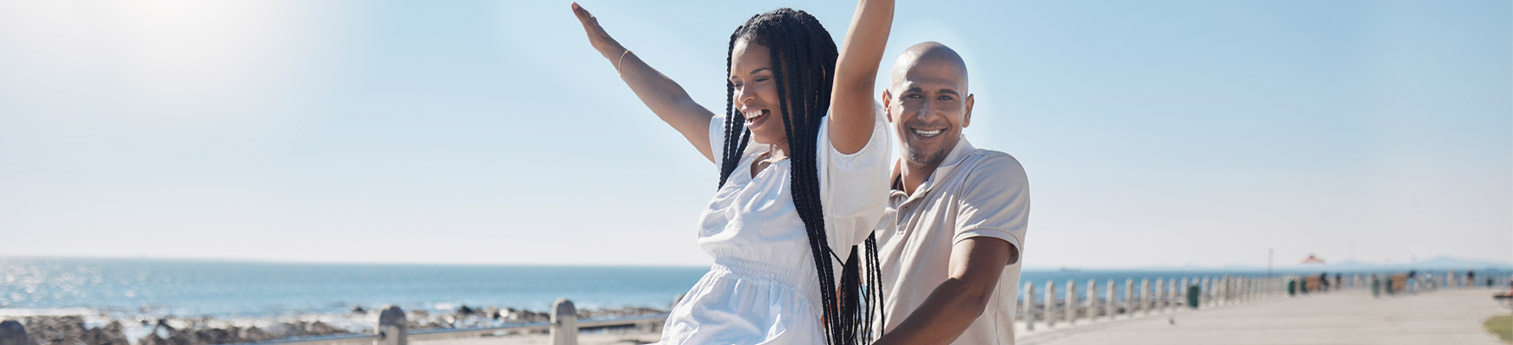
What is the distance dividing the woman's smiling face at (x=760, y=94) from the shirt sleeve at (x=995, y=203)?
15.0 inches

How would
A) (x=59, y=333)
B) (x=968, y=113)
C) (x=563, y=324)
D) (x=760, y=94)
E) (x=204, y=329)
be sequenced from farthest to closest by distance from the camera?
(x=204, y=329) < (x=59, y=333) < (x=563, y=324) < (x=968, y=113) < (x=760, y=94)

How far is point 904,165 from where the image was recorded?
2400mm

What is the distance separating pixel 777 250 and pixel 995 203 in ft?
1.54

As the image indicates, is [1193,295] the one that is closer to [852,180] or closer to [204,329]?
[852,180]

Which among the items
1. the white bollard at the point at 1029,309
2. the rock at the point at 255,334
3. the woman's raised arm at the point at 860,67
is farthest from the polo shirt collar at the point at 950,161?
the rock at the point at 255,334

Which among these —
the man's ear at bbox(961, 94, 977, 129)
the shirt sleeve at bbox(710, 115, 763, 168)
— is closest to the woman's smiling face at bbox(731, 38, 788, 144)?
the shirt sleeve at bbox(710, 115, 763, 168)

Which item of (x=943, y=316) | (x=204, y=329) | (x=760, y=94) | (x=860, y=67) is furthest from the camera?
(x=204, y=329)

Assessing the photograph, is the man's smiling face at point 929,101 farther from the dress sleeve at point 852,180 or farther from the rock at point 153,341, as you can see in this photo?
the rock at point 153,341

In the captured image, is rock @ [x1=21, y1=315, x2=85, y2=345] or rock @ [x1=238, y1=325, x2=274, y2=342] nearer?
rock @ [x1=21, y1=315, x2=85, y2=345]

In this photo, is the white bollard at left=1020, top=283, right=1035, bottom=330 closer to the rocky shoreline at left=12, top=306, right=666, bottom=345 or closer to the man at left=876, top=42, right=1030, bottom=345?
the rocky shoreline at left=12, top=306, right=666, bottom=345

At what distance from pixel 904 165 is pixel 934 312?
2.48 ft

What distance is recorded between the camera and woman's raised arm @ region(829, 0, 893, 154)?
1.56 meters

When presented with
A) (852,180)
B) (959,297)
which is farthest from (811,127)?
(959,297)

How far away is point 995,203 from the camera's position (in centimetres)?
195
